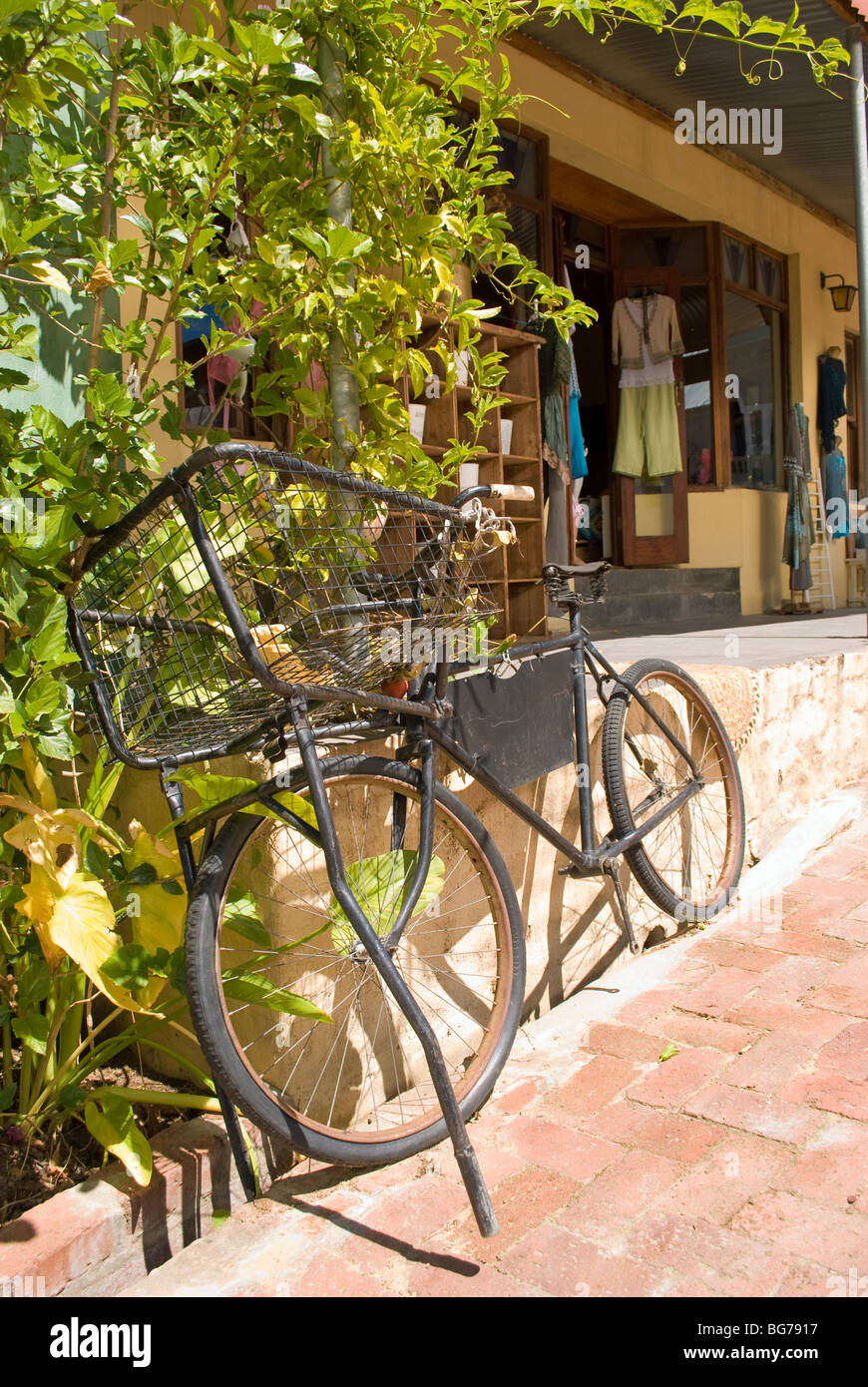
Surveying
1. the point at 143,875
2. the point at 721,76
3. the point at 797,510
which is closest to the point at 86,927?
the point at 143,875

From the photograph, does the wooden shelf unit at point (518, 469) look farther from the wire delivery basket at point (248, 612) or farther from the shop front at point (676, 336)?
the wire delivery basket at point (248, 612)

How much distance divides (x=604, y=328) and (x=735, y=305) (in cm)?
129

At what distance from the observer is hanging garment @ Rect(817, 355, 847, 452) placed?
10336mm

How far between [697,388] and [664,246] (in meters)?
1.19

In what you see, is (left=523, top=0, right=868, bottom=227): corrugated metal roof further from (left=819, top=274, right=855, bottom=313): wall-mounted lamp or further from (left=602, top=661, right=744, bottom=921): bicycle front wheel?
(left=602, top=661, right=744, bottom=921): bicycle front wheel

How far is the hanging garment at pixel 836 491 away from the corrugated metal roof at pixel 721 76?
298 cm

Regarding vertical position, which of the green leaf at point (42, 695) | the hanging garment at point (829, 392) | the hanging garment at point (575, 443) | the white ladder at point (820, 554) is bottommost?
the green leaf at point (42, 695)

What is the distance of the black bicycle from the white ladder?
836cm

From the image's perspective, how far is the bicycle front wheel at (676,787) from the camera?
3.07 meters

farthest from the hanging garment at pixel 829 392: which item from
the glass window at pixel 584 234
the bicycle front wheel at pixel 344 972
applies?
the bicycle front wheel at pixel 344 972

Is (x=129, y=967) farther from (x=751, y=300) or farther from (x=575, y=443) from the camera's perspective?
(x=751, y=300)

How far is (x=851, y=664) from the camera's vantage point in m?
4.77

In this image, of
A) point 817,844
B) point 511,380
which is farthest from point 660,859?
point 511,380

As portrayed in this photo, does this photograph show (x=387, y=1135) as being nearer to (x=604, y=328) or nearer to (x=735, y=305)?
(x=604, y=328)
